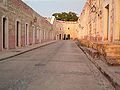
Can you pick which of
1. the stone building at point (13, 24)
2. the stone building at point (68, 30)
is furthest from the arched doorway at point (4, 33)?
the stone building at point (68, 30)

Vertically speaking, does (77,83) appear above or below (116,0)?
below

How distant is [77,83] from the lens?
8.45 m

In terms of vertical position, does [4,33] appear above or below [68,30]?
below

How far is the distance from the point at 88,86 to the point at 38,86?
1.38 m

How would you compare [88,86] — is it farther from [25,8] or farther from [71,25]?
[71,25]

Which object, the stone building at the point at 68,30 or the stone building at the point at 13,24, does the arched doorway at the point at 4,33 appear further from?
the stone building at the point at 68,30

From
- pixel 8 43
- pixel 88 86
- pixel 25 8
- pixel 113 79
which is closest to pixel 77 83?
pixel 88 86

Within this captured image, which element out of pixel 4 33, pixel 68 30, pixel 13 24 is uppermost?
pixel 68 30

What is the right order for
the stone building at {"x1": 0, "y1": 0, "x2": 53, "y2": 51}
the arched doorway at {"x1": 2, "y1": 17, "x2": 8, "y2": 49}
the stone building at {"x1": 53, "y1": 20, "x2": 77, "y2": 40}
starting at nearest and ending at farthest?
the stone building at {"x1": 0, "y1": 0, "x2": 53, "y2": 51}
the arched doorway at {"x1": 2, "y1": 17, "x2": 8, "y2": 49}
the stone building at {"x1": 53, "y1": 20, "x2": 77, "y2": 40}

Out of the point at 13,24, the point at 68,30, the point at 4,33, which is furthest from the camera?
the point at 68,30

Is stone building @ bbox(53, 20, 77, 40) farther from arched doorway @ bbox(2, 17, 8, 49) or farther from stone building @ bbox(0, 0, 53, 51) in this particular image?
arched doorway @ bbox(2, 17, 8, 49)

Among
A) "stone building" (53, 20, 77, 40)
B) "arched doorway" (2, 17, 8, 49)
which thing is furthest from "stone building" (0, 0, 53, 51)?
"stone building" (53, 20, 77, 40)

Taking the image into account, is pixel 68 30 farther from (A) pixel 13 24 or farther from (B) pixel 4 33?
(B) pixel 4 33

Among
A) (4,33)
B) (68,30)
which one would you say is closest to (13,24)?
(4,33)
